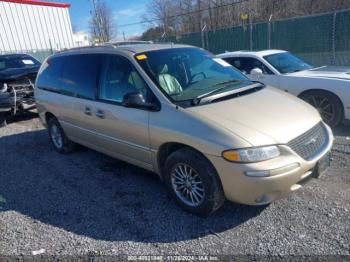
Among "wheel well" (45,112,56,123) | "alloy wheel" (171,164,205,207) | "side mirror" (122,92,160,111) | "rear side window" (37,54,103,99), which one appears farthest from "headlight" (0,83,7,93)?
"alloy wheel" (171,164,205,207)

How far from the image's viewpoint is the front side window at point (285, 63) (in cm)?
655

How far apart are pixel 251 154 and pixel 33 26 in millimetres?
24799

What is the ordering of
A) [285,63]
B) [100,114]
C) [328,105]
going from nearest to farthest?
[100,114]
[328,105]
[285,63]

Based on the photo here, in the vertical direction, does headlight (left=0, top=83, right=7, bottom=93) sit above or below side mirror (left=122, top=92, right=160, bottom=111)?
below

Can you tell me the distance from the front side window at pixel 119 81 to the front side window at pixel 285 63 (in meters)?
3.86

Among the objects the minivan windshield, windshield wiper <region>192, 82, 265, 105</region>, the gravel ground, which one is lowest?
the gravel ground

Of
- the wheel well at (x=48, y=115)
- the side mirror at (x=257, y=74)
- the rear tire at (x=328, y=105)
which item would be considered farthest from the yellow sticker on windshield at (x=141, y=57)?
the rear tire at (x=328, y=105)

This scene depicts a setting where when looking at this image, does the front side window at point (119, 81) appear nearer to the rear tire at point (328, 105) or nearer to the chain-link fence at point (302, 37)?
the rear tire at point (328, 105)

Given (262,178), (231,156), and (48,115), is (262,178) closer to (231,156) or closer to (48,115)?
(231,156)

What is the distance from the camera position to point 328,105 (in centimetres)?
568

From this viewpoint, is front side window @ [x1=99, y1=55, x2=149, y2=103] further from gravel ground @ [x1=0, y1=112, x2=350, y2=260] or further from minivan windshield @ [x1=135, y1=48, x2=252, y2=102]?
gravel ground @ [x1=0, y1=112, x2=350, y2=260]

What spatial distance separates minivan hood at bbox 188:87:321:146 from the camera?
286 centimetres

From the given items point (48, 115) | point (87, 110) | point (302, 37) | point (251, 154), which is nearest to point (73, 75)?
point (87, 110)

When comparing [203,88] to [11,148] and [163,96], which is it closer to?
[163,96]
